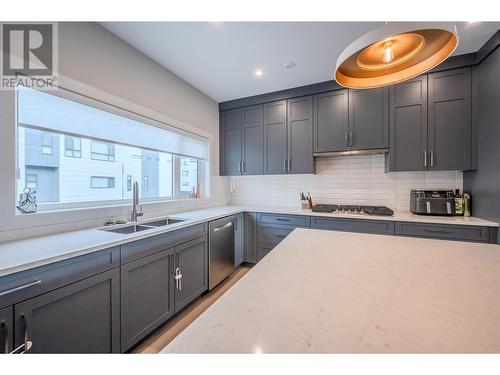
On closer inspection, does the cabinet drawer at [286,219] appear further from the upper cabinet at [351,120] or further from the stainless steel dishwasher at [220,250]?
the upper cabinet at [351,120]

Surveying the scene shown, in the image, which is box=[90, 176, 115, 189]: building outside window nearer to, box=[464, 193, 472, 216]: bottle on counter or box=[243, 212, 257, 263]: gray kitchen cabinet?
box=[243, 212, 257, 263]: gray kitchen cabinet

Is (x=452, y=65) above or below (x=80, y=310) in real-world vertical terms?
above

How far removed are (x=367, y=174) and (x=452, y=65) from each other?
1.36 metres

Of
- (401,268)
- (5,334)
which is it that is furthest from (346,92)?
(5,334)

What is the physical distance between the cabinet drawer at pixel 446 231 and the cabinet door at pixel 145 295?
2311mm

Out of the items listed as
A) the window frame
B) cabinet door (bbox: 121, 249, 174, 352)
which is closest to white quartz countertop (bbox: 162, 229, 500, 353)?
cabinet door (bbox: 121, 249, 174, 352)

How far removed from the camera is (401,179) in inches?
105

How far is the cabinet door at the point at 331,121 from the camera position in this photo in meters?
2.63

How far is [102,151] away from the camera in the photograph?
1.96m

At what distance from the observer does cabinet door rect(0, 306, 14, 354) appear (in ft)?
3.00

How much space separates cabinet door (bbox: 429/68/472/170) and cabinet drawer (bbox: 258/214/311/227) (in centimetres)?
147

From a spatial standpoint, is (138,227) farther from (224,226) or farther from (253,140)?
(253,140)
